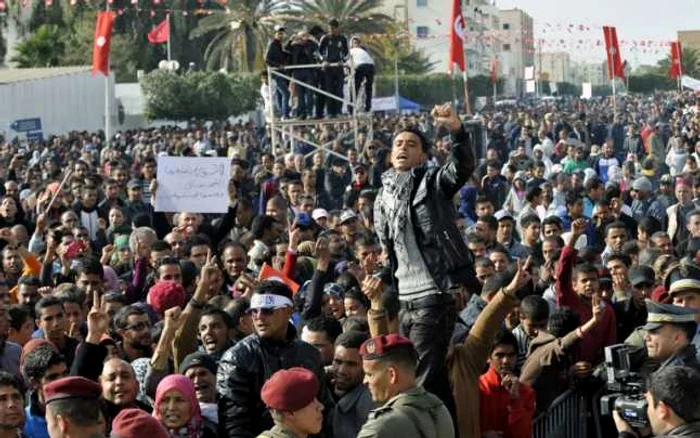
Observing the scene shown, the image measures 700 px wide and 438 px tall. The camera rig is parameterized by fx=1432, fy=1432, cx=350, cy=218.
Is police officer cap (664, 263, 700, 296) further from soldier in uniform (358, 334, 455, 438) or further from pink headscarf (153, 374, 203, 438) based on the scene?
pink headscarf (153, 374, 203, 438)

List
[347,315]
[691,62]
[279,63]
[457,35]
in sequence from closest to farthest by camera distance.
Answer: [347,315], [279,63], [457,35], [691,62]

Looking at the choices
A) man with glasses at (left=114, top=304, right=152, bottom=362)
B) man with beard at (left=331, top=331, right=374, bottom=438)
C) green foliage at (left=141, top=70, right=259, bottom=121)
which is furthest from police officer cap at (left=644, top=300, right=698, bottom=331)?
green foliage at (left=141, top=70, right=259, bottom=121)

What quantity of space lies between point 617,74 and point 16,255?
93.1 ft

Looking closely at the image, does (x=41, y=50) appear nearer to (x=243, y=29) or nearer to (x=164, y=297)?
(x=243, y=29)

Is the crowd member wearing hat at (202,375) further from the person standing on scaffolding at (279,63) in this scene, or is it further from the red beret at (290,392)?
the person standing on scaffolding at (279,63)

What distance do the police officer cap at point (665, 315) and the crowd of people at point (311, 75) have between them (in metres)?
14.1

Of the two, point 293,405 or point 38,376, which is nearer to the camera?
point 293,405

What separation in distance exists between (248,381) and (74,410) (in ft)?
4.59

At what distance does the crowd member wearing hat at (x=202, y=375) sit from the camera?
292 inches

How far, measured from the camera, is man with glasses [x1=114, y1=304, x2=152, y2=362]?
8328 mm

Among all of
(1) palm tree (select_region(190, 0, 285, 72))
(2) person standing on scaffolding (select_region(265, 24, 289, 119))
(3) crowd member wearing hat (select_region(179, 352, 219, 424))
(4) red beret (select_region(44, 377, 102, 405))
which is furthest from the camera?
(1) palm tree (select_region(190, 0, 285, 72))

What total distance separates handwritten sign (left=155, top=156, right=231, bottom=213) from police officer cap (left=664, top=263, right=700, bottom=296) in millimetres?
4938

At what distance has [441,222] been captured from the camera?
701 centimetres

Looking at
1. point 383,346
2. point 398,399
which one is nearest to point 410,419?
point 398,399
